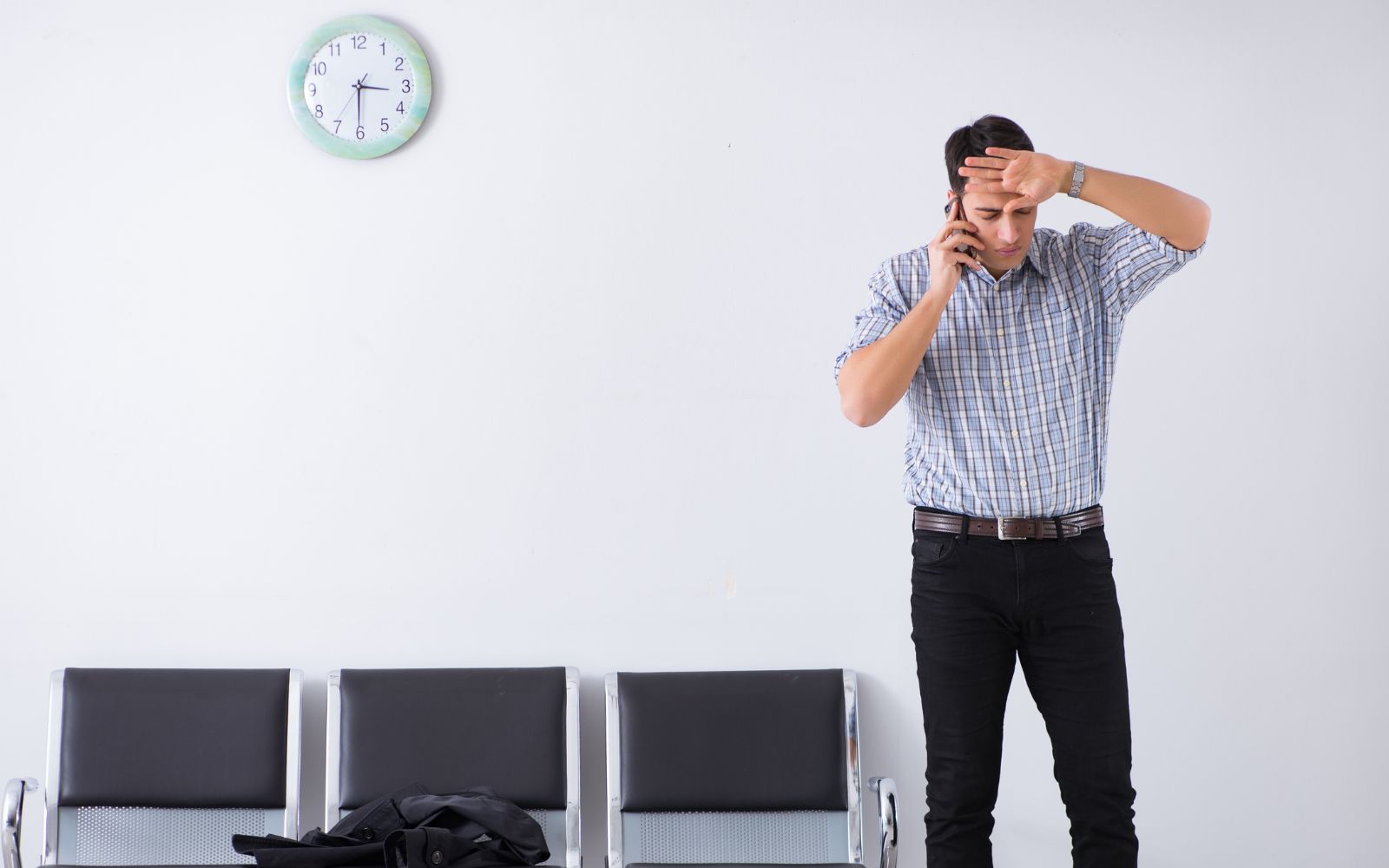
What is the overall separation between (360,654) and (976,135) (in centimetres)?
164

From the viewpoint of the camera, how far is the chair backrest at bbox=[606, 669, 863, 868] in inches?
96.1

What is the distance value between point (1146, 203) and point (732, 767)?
4.42 feet

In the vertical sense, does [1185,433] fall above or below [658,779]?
above

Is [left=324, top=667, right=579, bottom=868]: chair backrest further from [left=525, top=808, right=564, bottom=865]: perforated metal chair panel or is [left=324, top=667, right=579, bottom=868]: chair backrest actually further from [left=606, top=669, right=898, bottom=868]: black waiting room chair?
[left=606, top=669, right=898, bottom=868]: black waiting room chair

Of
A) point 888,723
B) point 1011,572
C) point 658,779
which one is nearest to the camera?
point 1011,572

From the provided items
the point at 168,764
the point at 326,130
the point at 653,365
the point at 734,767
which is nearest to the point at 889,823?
the point at 734,767

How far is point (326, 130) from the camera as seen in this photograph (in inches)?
100

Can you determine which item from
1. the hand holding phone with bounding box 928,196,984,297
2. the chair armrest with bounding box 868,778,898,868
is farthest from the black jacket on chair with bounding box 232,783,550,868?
the hand holding phone with bounding box 928,196,984,297

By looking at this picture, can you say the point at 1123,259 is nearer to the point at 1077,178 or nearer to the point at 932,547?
the point at 1077,178

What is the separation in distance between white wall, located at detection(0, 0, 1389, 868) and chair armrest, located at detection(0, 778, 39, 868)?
0.97ft

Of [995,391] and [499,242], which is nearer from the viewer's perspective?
[995,391]

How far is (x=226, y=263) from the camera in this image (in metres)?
2.57

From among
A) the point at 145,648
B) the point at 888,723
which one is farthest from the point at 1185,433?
the point at 145,648

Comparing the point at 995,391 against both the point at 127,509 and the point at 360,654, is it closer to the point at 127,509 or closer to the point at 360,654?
the point at 360,654
